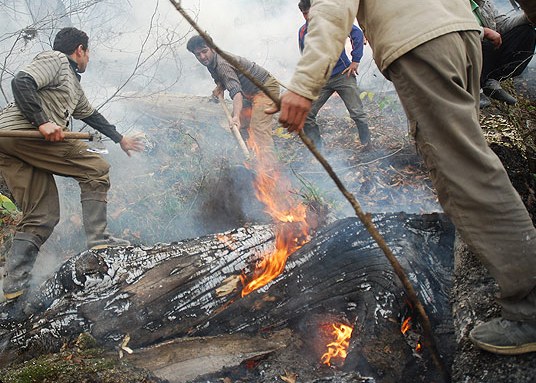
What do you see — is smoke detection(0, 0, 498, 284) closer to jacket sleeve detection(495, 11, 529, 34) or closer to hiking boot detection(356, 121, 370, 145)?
hiking boot detection(356, 121, 370, 145)

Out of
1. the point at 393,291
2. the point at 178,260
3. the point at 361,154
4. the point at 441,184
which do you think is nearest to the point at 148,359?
the point at 178,260

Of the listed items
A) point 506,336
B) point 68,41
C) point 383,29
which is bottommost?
point 506,336

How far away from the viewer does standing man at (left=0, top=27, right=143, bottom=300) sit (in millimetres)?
4086

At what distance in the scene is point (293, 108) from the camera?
2057mm

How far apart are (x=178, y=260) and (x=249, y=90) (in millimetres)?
4269

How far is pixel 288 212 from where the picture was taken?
4.48m

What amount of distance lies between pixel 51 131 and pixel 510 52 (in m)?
5.33

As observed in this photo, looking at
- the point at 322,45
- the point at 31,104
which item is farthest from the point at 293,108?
the point at 31,104

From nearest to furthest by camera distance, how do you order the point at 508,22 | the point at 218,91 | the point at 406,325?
the point at 406,325 < the point at 508,22 < the point at 218,91

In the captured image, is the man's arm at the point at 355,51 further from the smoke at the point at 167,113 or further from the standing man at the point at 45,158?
the standing man at the point at 45,158

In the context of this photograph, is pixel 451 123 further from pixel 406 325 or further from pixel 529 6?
pixel 406 325

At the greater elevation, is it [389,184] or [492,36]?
[492,36]

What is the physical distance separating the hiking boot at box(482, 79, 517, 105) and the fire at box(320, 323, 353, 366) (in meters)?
3.66

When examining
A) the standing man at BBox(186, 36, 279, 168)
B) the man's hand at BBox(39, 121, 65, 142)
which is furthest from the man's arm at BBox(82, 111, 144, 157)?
the standing man at BBox(186, 36, 279, 168)
